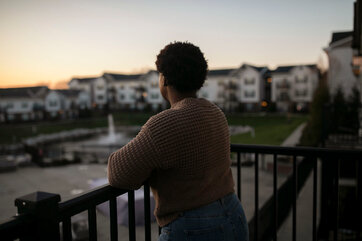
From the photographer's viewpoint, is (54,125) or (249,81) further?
(54,125)

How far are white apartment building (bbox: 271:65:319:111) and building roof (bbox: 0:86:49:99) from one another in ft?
164

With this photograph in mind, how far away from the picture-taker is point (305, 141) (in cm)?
1814

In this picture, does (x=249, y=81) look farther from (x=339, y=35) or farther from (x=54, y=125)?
(x=339, y=35)

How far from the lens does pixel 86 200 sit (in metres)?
1.56

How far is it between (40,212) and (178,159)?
2.13 ft

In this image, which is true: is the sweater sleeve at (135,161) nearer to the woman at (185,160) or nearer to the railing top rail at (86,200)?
the woman at (185,160)

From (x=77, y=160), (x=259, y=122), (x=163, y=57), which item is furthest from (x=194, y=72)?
(x=259, y=122)

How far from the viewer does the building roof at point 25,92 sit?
6219 centimetres

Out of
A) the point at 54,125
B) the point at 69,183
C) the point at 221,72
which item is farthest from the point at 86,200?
the point at 54,125

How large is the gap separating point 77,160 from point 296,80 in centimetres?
4559

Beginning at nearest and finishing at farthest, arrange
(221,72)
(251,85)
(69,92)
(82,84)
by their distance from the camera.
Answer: (251,85)
(221,72)
(69,92)
(82,84)

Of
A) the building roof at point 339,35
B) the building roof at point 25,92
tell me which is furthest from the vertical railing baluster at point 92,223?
the building roof at point 25,92

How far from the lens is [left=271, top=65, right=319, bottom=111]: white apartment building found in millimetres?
57031

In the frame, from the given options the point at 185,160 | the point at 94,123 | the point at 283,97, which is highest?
the point at 185,160
